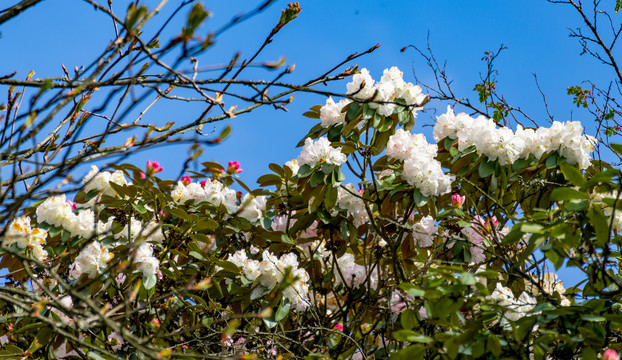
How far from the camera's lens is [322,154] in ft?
7.92

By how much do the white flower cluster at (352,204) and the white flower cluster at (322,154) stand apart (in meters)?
0.20

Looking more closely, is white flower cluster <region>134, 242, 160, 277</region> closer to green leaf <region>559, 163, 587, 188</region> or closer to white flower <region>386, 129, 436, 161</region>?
white flower <region>386, 129, 436, 161</region>

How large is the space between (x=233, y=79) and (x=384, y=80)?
1.16m

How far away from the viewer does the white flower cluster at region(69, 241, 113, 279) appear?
2.37 m

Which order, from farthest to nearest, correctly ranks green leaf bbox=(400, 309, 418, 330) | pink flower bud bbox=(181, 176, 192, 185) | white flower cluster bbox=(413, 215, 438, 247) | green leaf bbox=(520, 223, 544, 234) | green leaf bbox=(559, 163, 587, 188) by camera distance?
pink flower bud bbox=(181, 176, 192, 185)
white flower cluster bbox=(413, 215, 438, 247)
green leaf bbox=(400, 309, 418, 330)
green leaf bbox=(559, 163, 587, 188)
green leaf bbox=(520, 223, 544, 234)

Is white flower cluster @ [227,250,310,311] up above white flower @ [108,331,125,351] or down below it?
above

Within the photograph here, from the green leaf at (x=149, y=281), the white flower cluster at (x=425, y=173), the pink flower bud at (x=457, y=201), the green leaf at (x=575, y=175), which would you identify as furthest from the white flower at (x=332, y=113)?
the green leaf at (x=575, y=175)

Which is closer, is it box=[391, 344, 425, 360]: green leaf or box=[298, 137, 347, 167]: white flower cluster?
box=[391, 344, 425, 360]: green leaf

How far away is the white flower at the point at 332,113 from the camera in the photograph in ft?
8.76

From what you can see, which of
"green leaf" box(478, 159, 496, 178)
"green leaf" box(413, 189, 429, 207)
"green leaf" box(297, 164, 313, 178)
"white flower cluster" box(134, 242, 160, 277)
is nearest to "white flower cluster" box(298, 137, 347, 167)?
"green leaf" box(297, 164, 313, 178)

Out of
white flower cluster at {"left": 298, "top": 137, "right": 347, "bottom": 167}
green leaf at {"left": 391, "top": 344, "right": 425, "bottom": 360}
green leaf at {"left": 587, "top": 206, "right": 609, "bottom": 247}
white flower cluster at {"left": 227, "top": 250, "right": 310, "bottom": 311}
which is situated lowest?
green leaf at {"left": 391, "top": 344, "right": 425, "bottom": 360}

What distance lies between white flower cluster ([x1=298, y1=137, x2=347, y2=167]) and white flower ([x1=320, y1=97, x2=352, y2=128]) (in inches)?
11.1

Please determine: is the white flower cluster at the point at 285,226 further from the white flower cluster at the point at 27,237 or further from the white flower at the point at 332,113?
the white flower cluster at the point at 27,237

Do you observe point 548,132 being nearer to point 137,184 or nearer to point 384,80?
point 384,80
